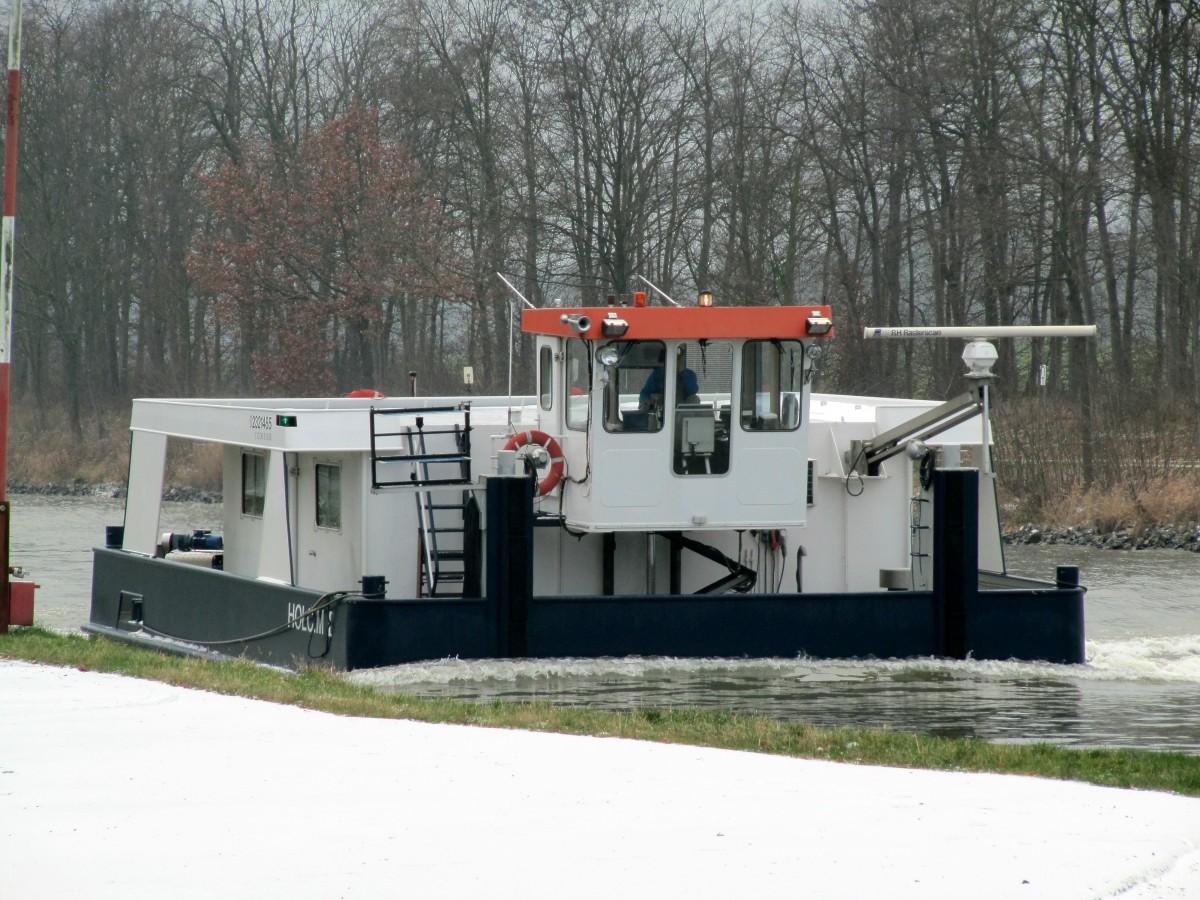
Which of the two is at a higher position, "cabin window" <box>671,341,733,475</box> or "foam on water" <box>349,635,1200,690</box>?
"cabin window" <box>671,341,733,475</box>

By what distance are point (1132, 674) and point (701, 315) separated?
210 inches

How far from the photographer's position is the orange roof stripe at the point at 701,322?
1309 cm

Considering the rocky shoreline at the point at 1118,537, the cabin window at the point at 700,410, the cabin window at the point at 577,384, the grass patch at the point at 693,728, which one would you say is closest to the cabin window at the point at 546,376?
the cabin window at the point at 577,384

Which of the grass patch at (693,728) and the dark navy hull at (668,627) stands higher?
the dark navy hull at (668,627)

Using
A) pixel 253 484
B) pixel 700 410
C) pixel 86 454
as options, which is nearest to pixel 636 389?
pixel 700 410

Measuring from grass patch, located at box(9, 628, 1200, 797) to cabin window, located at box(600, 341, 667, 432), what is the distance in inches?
120

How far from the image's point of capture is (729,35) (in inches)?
1572

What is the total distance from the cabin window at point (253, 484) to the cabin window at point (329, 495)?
1.44 metres

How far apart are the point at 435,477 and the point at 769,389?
3.07m

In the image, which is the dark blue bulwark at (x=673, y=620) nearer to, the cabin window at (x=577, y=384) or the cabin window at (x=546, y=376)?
the cabin window at (x=577, y=384)

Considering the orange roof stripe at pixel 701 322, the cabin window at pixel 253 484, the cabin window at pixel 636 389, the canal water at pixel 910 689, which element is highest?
the orange roof stripe at pixel 701 322

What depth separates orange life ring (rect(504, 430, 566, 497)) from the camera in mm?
13430

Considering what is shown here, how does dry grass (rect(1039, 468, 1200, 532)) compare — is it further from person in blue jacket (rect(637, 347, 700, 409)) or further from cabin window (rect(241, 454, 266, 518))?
cabin window (rect(241, 454, 266, 518))

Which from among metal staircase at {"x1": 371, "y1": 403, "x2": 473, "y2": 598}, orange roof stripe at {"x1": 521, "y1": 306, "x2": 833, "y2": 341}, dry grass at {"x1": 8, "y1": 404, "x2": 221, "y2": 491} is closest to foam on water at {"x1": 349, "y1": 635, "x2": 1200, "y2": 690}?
metal staircase at {"x1": 371, "y1": 403, "x2": 473, "y2": 598}
